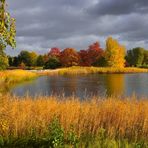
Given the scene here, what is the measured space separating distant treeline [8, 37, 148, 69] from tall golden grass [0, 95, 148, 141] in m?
70.7

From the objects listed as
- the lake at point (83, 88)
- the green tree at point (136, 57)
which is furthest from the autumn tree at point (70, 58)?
the lake at point (83, 88)

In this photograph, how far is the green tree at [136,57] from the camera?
4341 inches

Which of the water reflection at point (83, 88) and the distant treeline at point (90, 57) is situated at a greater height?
the distant treeline at point (90, 57)

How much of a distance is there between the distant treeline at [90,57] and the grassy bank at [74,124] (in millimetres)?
70955

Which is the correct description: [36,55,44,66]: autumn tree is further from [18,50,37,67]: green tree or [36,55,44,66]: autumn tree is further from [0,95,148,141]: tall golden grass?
[0,95,148,141]: tall golden grass

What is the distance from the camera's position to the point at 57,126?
9117mm

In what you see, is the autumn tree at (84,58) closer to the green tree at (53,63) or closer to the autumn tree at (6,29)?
the green tree at (53,63)

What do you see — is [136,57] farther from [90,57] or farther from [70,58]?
[70,58]

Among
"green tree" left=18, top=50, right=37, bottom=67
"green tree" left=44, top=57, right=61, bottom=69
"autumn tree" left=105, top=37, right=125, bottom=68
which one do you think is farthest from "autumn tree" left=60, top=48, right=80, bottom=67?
"green tree" left=18, top=50, right=37, bottom=67

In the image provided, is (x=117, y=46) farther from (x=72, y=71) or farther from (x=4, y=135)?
(x=4, y=135)

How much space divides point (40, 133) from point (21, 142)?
3.18ft

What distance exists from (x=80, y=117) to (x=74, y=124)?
88 cm

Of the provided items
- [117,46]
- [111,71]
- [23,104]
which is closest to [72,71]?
[111,71]

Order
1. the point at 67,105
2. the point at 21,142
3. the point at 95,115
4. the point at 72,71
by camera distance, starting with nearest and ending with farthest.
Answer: the point at 21,142
the point at 95,115
the point at 67,105
the point at 72,71
